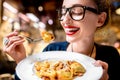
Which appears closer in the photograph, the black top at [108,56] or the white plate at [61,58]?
the white plate at [61,58]

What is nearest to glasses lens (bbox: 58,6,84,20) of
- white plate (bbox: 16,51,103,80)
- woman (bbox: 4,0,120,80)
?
woman (bbox: 4,0,120,80)

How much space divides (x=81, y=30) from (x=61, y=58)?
0.10 m

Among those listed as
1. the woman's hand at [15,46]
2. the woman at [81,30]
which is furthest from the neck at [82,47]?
the woman's hand at [15,46]

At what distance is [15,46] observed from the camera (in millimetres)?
823

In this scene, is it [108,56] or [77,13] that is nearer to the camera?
[77,13]

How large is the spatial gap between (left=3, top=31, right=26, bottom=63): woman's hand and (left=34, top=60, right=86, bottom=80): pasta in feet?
0.20

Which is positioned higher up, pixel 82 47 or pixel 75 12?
pixel 75 12

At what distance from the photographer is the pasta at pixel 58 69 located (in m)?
0.76

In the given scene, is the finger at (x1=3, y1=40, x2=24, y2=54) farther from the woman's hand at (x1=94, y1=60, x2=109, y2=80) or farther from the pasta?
the woman's hand at (x1=94, y1=60, x2=109, y2=80)

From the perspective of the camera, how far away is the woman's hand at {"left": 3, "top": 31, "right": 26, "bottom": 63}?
81 centimetres

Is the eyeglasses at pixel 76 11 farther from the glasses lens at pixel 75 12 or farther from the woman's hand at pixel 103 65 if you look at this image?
the woman's hand at pixel 103 65

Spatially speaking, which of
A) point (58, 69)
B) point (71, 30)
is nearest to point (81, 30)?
point (71, 30)

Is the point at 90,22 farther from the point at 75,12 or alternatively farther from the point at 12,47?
the point at 12,47

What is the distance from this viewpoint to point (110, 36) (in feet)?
4.33
